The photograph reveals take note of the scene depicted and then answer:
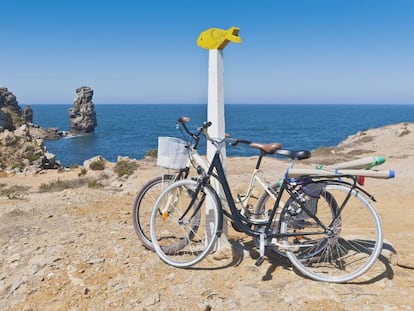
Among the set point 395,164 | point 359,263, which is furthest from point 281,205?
point 395,164

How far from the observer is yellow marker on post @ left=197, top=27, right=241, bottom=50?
4281 mm

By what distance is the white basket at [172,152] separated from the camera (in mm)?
4434

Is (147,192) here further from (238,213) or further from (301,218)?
(301,218)

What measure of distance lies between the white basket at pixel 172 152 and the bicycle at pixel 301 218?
26 cm

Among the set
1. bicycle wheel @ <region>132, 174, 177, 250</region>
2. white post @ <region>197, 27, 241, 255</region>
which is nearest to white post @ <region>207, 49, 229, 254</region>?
white post @ <region>197, 27, 241, 255</region>

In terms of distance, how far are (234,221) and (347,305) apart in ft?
4.58

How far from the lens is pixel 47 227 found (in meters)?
6.05

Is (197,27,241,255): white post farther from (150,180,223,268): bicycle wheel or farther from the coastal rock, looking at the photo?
the coastal rock

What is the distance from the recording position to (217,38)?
443 centimetres

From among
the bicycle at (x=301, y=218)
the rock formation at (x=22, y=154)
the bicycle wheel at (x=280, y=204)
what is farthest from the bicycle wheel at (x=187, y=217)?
the rock formation at (x=22, y=154)

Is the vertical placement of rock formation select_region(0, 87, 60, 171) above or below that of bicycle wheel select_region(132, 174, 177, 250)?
below

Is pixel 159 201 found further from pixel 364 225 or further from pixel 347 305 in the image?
pixel 364 225

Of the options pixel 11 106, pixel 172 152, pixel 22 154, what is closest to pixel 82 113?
pixel 11 106

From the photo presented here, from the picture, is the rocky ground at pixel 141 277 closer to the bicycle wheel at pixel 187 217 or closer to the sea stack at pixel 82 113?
the bicycle wheel at pixel 187 217
